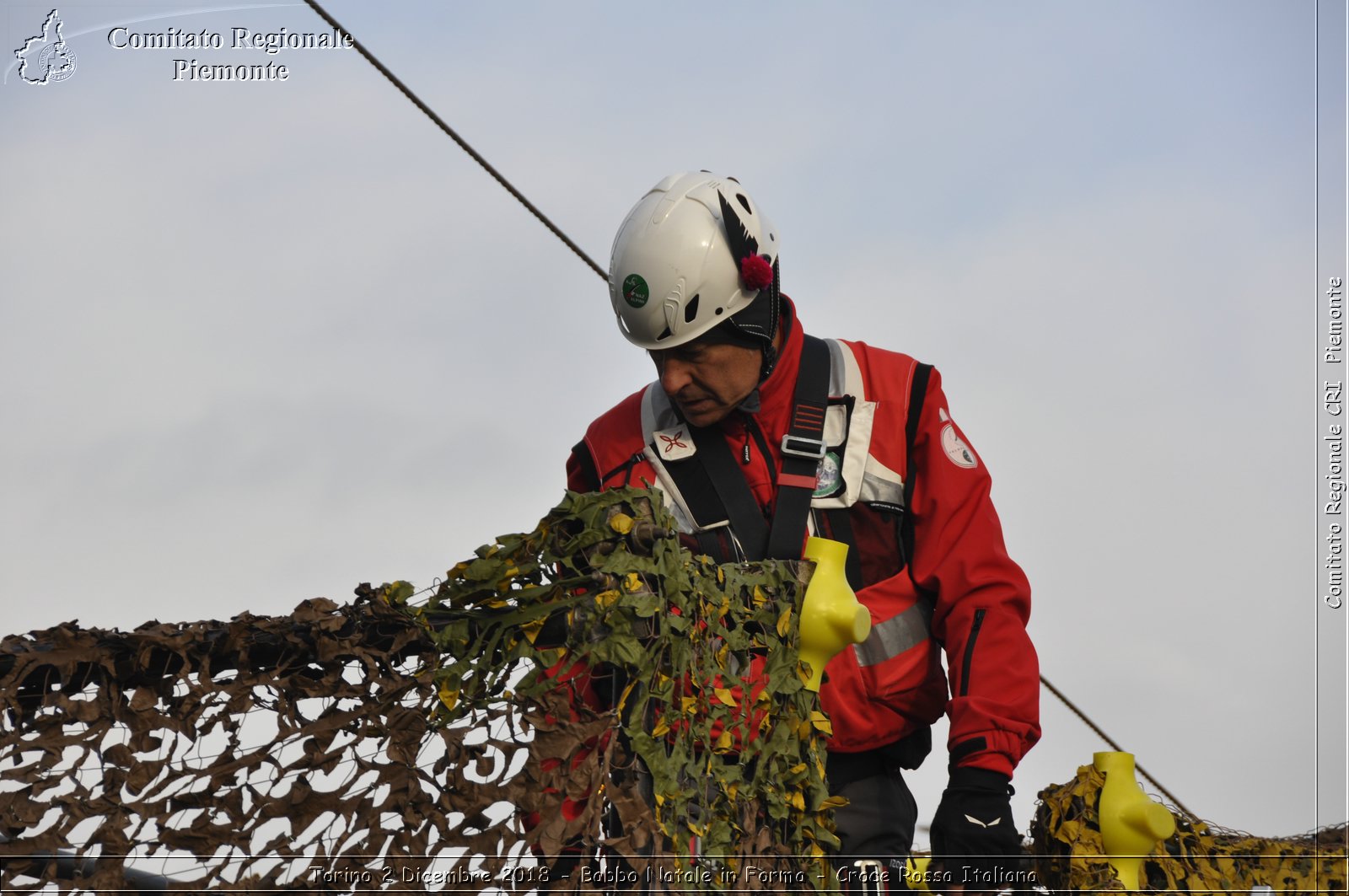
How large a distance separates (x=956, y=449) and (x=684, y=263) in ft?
4.02

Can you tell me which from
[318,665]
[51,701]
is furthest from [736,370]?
[51,701]

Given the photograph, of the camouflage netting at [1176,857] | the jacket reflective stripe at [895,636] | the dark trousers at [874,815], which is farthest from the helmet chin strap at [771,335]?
the camouflage netting at [1176,857]

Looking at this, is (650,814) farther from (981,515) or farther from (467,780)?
(981,515)

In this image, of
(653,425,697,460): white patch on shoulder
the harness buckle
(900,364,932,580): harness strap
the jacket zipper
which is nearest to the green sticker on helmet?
(653,425,697,460): white patch on shoulder

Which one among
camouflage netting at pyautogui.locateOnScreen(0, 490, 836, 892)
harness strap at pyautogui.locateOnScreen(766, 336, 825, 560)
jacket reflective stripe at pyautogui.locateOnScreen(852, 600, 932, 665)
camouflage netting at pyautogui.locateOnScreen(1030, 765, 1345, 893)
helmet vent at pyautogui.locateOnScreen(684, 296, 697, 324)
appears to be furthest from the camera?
helmet vent at pyautogui.locateOnScreen(684, 296, 697, 324)

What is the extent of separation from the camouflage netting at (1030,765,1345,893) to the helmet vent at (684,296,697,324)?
2.10 m

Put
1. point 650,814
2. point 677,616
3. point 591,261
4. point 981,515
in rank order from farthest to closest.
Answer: point 591,261
point 981,515
point 677,616
point 650,814

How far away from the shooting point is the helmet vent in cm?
558

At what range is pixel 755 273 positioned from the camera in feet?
18.5

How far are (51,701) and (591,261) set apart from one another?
11.2 feet

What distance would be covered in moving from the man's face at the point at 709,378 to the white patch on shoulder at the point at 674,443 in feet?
0.21

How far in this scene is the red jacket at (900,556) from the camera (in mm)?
4965

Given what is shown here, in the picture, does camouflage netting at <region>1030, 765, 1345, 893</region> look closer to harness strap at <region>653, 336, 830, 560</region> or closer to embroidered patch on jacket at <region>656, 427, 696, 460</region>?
harness strap at <region>653, 336, 830, 560</region>

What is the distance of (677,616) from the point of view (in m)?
3.54
